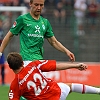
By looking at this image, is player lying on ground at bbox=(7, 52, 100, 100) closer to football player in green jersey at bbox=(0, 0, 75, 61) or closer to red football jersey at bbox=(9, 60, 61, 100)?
red football jersey at bbox=(9, 60, 61, 100)

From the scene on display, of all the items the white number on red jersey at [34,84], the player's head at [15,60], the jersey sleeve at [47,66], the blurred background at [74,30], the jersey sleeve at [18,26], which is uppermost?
the jersey sleeve at [18,26]

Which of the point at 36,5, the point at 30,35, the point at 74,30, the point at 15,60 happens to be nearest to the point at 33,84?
the point at 15,60

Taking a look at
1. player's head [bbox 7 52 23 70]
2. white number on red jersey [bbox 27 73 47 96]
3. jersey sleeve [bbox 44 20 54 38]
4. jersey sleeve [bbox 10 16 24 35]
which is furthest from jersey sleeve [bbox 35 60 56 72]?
jersey sleeve [bbox 44 20 54 38]

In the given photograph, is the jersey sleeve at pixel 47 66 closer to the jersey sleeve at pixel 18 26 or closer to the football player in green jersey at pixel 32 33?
the football player in green jersey at pixel 32 33

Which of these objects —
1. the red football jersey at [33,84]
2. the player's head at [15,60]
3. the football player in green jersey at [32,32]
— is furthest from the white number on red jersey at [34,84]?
the football player in green jersey at [32,32]

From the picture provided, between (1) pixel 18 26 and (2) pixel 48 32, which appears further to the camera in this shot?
(2) pixel 48 32

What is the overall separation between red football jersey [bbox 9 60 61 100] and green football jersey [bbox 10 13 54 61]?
1.25 m

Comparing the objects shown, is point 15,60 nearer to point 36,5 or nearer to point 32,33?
point 32,33

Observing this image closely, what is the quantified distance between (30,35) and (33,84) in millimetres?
1579

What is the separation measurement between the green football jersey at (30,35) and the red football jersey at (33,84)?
1.25m

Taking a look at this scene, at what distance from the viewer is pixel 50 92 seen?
6.79 m

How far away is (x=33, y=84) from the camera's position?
6.59 metres

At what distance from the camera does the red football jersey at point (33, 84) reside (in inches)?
259

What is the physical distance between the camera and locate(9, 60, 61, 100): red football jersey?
6566mm
